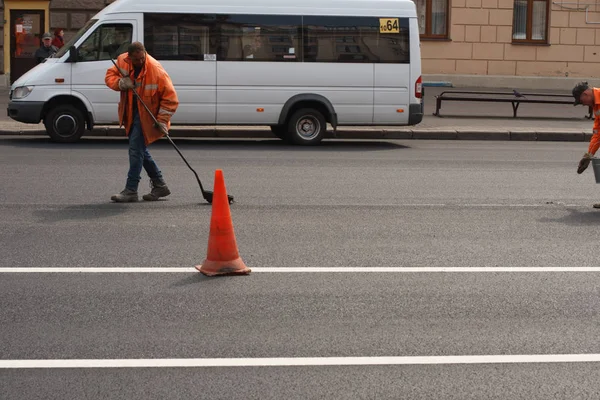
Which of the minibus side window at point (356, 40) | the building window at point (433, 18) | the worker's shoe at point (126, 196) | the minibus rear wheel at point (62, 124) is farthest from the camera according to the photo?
the building window at point (433, 18)

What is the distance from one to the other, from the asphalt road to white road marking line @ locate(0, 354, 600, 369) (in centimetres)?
5

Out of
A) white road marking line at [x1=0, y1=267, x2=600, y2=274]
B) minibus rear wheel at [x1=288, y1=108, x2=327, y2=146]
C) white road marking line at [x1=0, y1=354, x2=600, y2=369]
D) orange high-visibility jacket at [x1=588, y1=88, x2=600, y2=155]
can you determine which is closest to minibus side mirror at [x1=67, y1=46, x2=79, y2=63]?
minibus rear wheel at [x1=288, y1=108, x2=327, y2=146]

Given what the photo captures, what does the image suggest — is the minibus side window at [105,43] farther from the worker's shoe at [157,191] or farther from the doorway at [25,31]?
the doorway at [25,31]

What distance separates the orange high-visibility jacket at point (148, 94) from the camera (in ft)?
34.9

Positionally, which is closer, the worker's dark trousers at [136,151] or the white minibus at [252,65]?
the worker's dark trousers at [136,151]

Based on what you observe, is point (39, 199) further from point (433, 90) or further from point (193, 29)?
point (433, 90)

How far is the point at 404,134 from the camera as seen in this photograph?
2000cm

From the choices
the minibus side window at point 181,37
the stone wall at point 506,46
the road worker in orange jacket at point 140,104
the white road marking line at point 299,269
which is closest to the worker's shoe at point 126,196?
the road worker in orange jacket at point 140,104

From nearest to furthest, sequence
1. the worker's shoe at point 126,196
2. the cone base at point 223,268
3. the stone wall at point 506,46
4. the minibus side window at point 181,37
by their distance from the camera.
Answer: the cone base at point 223,268
the worker's shoe at point 126,196
the minibus side window at point 181,37
the stone wall at point 506,46

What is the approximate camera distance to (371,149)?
17.6m

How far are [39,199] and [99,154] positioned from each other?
468 centimetres

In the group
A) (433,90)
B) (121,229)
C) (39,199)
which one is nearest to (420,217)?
(121,229)

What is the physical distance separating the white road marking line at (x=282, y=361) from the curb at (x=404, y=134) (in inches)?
547

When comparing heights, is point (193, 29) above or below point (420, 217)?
above
